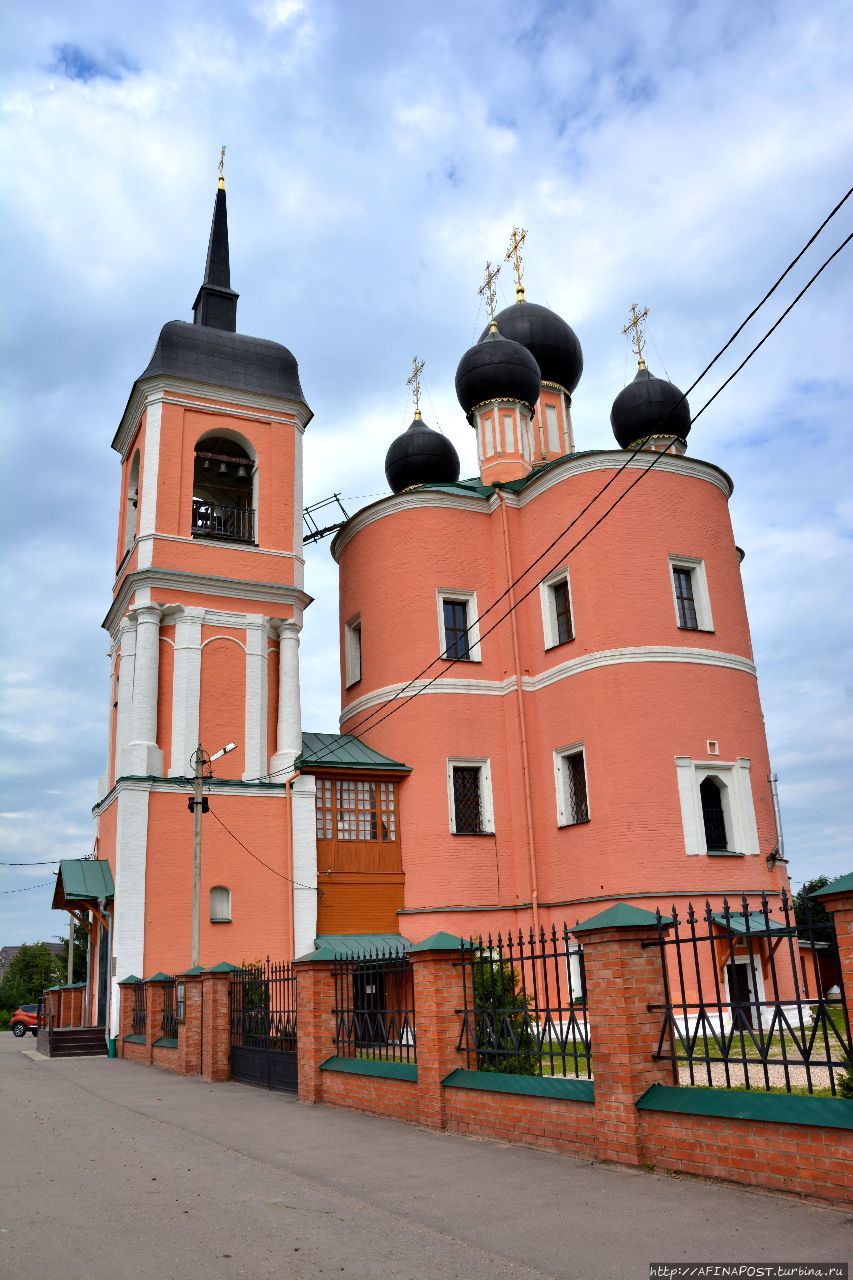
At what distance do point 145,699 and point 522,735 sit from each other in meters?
7.34

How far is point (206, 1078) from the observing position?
1392cm

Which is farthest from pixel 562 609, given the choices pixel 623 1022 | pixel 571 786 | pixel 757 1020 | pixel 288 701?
pixel 757 1020

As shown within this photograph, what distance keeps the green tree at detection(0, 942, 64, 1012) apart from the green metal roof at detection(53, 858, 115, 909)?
143 ft

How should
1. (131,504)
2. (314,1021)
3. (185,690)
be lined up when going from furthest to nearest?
(131,504), (185,690), (314,1021)

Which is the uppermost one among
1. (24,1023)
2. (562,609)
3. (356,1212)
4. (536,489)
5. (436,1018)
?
(536,489)

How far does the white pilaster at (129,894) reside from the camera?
18.6 metres

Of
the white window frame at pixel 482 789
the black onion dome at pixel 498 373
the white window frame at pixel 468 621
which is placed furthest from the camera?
the black onion dome at pixel 498 373

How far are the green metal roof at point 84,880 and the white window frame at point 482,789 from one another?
259 inches

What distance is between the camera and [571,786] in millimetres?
20000

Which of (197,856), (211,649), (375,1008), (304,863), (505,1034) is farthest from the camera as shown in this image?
(211,649)

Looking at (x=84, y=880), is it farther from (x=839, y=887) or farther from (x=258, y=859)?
(x=839, y=887)

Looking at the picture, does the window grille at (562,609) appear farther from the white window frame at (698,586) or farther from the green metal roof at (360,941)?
the green metal roof at (360,941)

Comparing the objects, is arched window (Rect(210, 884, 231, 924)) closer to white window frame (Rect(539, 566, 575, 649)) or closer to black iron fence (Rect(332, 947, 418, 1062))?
white window frame (Rect(539, 566, 575, 649))

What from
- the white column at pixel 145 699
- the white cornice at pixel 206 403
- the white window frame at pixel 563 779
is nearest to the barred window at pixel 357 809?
the white column at pixel 145 699
